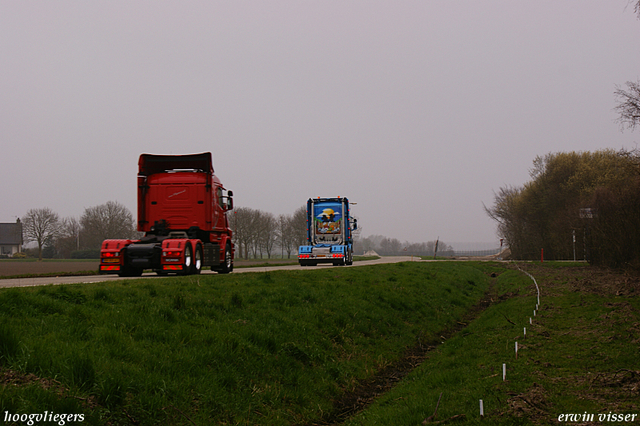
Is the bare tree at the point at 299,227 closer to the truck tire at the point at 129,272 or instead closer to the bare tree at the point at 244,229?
the bare tree at the point at 244,229

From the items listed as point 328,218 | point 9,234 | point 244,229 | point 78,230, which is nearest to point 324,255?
point 328,218

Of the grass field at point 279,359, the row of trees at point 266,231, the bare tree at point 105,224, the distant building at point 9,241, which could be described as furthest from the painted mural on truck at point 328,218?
the distant building at point 9,241

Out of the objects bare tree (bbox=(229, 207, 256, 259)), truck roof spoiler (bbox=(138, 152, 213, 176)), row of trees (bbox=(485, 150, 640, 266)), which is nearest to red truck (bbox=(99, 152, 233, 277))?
truck roof spoiler (bbox=(138, 152, 213, 176))

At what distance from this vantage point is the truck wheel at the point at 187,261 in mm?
16547

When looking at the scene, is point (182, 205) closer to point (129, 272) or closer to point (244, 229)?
point (129, 272)

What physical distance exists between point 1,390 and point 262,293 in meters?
7.65

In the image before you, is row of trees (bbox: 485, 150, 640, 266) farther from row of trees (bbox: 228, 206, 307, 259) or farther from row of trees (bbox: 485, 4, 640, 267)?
row of trees (bbox: 228, 206, 307, 259)

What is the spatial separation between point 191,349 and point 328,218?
25.9 meters

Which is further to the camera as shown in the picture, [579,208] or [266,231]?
[266,231]

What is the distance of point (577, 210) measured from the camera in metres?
38.2

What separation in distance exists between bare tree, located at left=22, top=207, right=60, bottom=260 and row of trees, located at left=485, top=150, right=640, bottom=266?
8018 cm

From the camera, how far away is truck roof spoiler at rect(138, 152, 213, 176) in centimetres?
1875

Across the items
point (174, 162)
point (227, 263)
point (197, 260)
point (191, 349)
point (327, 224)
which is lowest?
point (191, 349)

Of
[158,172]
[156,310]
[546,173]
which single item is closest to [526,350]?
[156,310]
